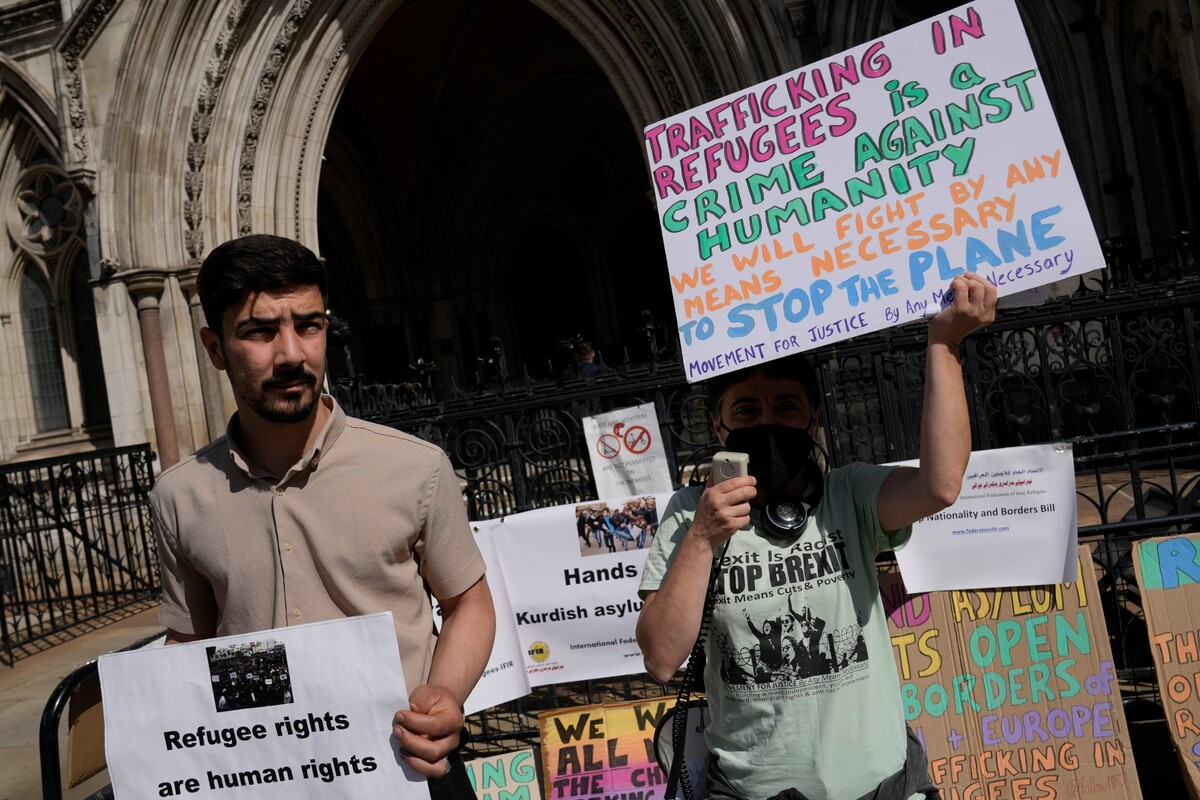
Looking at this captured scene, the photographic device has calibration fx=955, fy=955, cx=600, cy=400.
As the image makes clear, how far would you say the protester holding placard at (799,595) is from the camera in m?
1.97

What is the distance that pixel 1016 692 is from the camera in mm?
3334

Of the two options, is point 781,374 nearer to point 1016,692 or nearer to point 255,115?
point 1016,692

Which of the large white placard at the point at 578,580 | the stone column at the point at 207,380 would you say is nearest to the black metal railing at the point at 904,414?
the large white placard at the point at 578,580

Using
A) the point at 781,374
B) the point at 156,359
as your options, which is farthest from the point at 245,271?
the point at 156,359

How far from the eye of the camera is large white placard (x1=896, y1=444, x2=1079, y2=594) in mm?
3357

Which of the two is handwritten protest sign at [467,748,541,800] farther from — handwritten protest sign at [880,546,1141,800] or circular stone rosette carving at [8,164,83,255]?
circular stone rosette carving at [8,164,83,255]

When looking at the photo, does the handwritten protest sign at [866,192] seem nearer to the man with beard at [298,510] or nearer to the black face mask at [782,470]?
the black face mask at [782,470]

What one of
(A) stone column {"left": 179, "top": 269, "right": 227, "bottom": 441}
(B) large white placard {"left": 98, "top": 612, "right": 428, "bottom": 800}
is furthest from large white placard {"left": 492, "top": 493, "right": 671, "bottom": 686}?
(A) stone column {"left": 179, "top": 269, "right": 227, "bottom": 441}

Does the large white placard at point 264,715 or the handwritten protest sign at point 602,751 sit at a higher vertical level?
the large white placard at point 264,715

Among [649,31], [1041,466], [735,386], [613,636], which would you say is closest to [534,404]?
[613,636]

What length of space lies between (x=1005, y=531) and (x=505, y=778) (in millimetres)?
2129

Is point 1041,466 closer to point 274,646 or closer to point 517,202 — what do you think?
point 274,646

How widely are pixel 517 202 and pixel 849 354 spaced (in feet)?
49.3

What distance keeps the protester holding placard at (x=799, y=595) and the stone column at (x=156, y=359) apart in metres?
10.5
